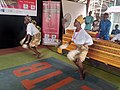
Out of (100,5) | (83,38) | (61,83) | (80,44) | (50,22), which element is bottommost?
(61,83)

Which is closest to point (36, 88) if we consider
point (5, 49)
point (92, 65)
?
point (92, 65)

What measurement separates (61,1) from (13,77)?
370cm

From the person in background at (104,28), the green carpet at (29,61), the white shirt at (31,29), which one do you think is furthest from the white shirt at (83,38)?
the white shirt at (31,29)

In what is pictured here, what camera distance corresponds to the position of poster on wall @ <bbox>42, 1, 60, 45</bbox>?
16.9 ft

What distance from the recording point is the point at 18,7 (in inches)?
186

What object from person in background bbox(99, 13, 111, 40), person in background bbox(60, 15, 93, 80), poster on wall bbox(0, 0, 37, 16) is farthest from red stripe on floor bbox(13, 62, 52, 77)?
poster on wall bbox(0, 0, 37, 16)

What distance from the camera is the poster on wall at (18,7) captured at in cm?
444

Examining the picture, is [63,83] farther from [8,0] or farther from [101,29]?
[8,0]

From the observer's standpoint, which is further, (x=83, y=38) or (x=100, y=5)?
(x=100, y=5)

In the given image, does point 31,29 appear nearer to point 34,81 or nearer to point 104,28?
point 34,81

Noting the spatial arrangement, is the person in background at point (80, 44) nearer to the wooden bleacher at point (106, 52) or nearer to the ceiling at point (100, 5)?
the wooden bleacher at point (106, 52)

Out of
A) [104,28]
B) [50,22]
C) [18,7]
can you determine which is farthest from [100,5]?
[18,7]

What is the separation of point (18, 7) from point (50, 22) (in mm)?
1226

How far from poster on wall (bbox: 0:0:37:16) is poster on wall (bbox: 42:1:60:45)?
0.44 m
